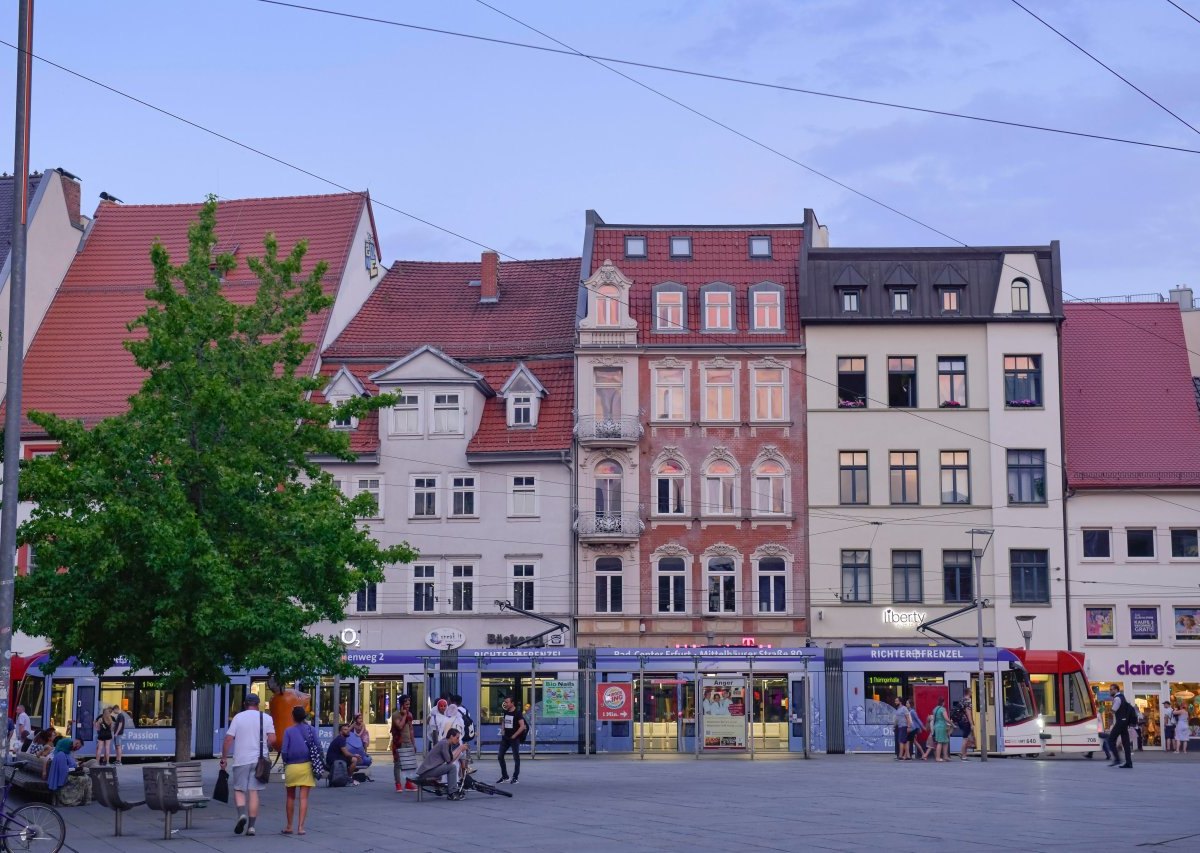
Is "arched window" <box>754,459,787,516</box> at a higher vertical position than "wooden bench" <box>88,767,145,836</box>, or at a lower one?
higher

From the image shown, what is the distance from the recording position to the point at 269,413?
3158 centimetres

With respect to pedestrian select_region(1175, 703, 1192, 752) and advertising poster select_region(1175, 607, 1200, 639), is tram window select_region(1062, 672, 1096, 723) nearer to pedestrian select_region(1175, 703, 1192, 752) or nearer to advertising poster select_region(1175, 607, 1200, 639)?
pedestrian select_region(1175, 703, 1192, 752)

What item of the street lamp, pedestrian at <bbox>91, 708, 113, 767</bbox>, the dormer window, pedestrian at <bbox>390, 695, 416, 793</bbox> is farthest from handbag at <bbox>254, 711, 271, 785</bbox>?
the dormer window

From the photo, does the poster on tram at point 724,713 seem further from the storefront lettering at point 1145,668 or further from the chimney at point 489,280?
the chimney at point 489,280

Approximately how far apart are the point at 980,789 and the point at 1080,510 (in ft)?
94.7

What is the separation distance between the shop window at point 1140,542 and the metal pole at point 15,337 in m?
44.4

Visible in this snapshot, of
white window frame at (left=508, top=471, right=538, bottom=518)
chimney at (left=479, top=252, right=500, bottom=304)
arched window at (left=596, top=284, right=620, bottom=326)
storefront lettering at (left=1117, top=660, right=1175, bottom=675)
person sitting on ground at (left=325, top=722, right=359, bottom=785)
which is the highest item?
chimney at (left=479, top=252, right=500, bottom=304)

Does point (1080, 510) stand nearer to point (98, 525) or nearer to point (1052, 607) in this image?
point (1052, 607)

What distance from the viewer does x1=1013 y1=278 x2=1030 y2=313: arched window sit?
5856 centimetres

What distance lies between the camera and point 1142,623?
57.6 metres

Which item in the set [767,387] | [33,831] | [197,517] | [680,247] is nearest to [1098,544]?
[767,387]

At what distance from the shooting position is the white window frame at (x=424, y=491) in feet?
191

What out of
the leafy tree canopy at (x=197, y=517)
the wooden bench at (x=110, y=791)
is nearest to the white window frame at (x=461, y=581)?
the leafy tree canopy at (x=197, y=517)

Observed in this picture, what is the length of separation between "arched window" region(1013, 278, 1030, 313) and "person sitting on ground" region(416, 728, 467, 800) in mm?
34789
